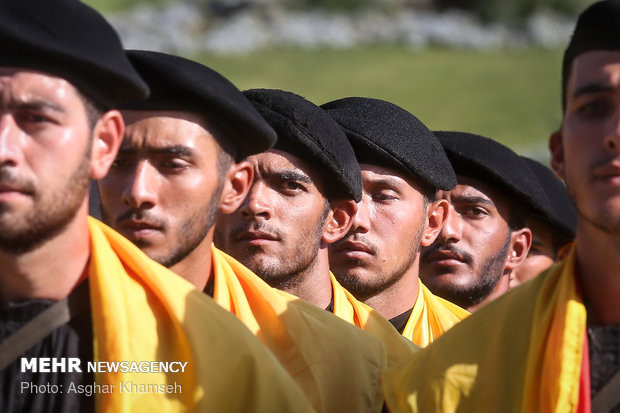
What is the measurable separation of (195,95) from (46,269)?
Result: 1.09 m

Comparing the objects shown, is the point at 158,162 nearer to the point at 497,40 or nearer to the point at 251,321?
the point at 251,321

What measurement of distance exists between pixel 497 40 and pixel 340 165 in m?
28.0

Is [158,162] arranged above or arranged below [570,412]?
above

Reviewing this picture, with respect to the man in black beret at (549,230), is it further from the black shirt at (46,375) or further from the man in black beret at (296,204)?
the black shirt at (46,375)

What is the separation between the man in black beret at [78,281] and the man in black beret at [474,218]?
3363mm

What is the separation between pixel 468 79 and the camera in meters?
27.4

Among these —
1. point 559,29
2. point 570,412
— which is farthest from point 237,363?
point 559,29

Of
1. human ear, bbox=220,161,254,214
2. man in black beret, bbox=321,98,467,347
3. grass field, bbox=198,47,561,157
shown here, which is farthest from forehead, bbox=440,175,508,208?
grass field, bbox=198,47,561,157

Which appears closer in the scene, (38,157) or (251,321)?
(38,157)

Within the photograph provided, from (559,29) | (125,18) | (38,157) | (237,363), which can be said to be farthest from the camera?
(559,29)

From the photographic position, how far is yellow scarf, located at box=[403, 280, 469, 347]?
5668mm

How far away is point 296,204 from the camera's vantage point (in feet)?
16.9

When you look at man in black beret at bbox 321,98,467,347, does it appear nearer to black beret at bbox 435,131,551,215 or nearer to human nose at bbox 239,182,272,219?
black beret at bbox 435,131,551,215

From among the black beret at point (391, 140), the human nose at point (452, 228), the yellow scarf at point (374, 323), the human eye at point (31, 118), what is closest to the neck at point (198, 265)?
the yellow scarf at point (374, 323)
